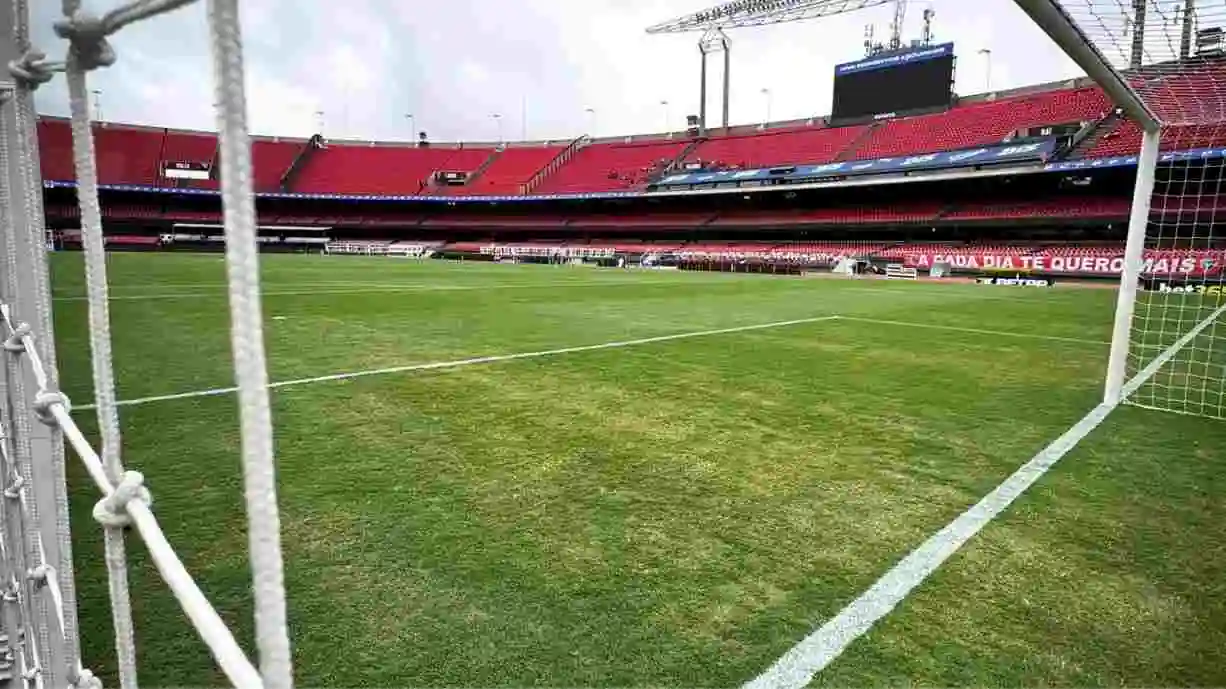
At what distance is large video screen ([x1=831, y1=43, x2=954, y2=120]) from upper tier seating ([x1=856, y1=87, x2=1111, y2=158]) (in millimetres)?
1187

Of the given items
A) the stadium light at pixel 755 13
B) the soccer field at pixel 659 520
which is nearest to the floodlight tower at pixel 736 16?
the stadium light at pixel 755 13

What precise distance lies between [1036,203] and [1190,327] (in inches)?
1003

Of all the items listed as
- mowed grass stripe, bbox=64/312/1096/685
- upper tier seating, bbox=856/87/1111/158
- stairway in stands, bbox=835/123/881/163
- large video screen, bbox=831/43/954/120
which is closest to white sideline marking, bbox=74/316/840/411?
mowed grass stripe, bbox=64/312/1096/685

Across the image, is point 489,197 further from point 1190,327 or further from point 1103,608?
point 1103,608

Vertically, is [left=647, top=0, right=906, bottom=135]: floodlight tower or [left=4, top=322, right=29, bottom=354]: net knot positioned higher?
[left=647, top=0, right=906, bottom=135]: floodlight tower

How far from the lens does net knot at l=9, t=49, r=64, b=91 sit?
1.62 meters

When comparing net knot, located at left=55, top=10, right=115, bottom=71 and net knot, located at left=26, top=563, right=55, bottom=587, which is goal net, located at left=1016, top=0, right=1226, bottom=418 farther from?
net knot, located at left=26, top=563, right=55, bottom=587

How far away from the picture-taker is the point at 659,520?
2998mm

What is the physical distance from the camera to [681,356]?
23.9ft

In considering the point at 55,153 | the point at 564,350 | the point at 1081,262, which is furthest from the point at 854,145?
the point at 55,153

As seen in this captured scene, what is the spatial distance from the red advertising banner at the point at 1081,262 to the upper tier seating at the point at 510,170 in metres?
33.0

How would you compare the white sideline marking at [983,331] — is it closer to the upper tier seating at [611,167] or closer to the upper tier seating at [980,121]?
the upper tier seating at [980,121]

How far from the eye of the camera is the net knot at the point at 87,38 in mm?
1240

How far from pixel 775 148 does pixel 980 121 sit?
12789 millimetres
